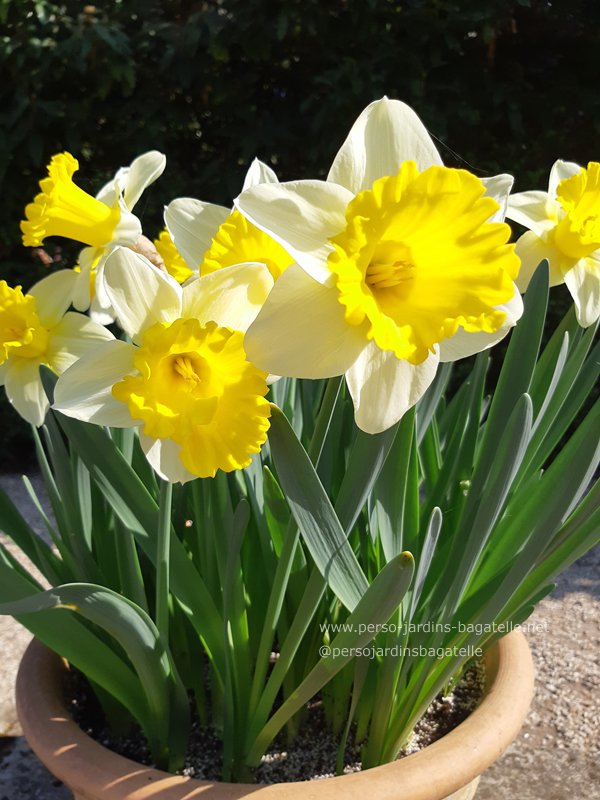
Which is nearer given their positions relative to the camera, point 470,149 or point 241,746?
point 241,746

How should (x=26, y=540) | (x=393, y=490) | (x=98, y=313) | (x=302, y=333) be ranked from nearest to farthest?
(x=302, y=333) → (x=98, y=313) → (x=393, y=490) → (x=26, y=540)

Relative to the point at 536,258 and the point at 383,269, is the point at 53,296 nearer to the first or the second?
the point at 383,269

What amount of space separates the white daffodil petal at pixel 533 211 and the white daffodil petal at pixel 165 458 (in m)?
0.51

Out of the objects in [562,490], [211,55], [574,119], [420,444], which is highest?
[211,55]

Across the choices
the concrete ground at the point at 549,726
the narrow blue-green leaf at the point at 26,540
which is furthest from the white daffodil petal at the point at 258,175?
the concrete ground at the point at 549,726

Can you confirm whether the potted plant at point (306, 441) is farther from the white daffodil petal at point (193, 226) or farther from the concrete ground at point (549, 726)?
the concrete ground at point (549, 726)

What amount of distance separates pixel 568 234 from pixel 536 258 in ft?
0.17

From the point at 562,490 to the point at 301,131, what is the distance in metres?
2.20

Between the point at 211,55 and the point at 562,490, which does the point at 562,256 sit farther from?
the point at 211,55

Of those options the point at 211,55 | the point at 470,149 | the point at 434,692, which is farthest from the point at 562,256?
the point at 211,55

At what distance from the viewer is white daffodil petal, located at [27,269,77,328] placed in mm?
712

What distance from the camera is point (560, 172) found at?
84 centimetres

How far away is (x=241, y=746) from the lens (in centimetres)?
90

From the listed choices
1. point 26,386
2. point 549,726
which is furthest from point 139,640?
point 549,726
